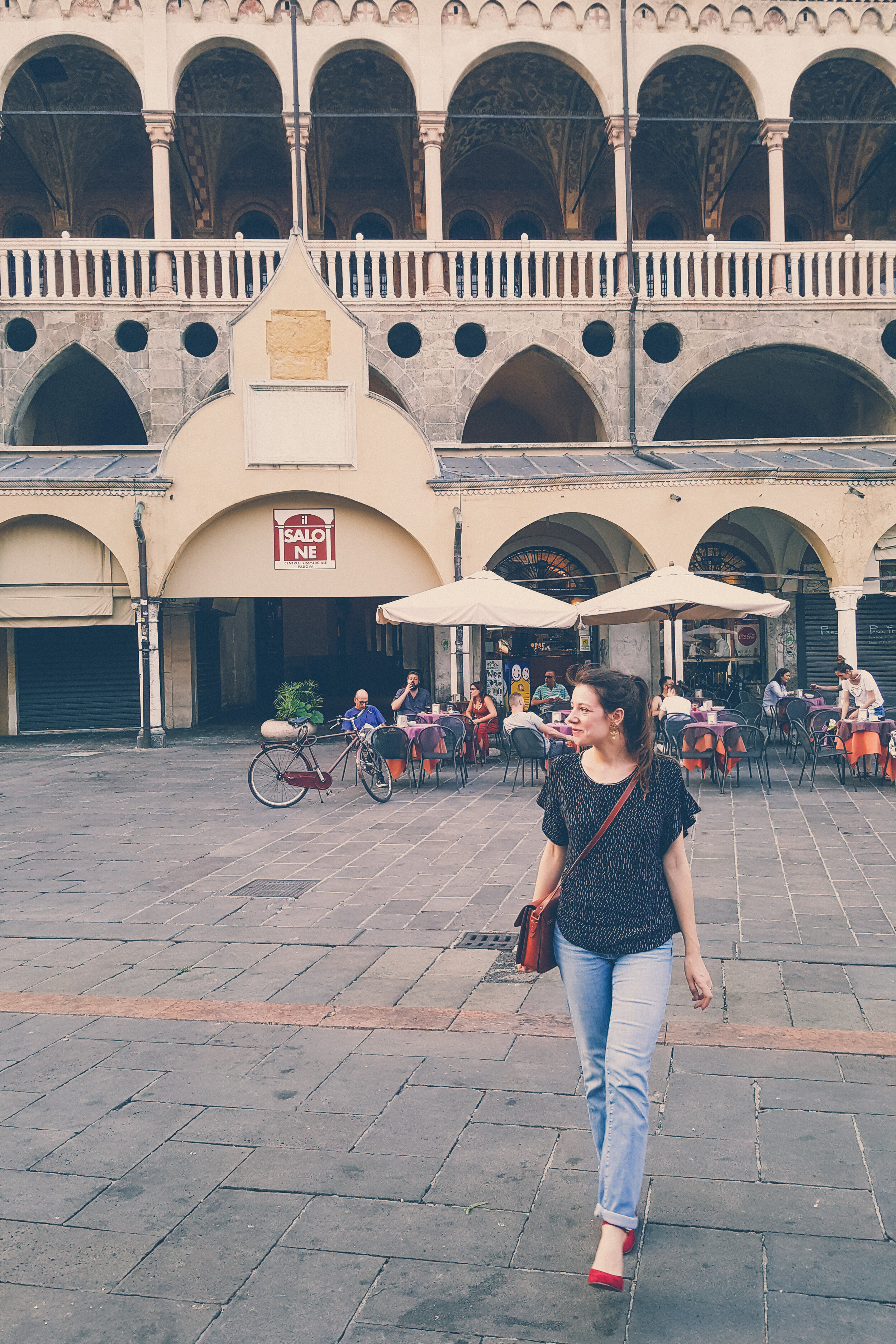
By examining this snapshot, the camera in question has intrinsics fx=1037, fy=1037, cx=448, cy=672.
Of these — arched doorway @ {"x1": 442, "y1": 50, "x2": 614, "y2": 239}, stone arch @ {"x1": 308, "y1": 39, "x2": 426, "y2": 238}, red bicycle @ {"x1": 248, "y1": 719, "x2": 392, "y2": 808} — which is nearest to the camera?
red bicycle @ {"x1": 248, "y1": 719, "x2": 392, "y2": 808}

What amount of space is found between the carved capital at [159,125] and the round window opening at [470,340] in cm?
727

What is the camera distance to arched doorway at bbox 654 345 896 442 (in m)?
22.5

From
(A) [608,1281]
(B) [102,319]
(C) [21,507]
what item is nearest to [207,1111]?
(A) [608,1281]

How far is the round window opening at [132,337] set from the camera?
2109 centimetres

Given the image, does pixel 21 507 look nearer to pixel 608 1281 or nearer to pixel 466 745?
pixel 466 745

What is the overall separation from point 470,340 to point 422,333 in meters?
1.05

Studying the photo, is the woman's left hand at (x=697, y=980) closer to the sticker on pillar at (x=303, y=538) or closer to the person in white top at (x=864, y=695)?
the person in white top at (x=864, y=695)

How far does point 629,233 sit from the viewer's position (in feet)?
70.2

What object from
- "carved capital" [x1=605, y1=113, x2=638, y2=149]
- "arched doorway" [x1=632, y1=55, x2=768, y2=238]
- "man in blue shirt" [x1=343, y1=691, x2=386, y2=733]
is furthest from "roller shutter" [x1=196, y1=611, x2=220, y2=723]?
"arched doorway" [x1=632, y1=55, x2=768, y2=238]

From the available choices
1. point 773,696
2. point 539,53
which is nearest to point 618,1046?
point 773,696

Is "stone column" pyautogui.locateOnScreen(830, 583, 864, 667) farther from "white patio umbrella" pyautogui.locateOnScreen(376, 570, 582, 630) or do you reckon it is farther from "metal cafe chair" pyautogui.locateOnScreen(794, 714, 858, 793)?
"white patio umbrella" pyautogui.locateOnScreen(376, 570, 582, 630)

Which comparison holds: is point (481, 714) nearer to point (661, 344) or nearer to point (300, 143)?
point (661, 344)

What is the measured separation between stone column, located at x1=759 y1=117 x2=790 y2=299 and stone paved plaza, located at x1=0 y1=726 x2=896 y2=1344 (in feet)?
56.7

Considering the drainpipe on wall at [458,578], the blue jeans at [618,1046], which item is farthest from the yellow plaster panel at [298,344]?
the blue jeans at [618,1046]
